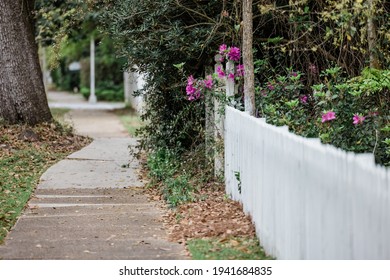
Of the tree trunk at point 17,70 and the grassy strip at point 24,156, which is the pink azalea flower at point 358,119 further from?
the tree trunk at point 17,70

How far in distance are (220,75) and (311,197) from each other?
534cm

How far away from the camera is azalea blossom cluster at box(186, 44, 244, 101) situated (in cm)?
1066

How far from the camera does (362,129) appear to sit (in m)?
8.48

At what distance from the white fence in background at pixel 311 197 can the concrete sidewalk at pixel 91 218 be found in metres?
1.05

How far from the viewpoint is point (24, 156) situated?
14219 millimetres

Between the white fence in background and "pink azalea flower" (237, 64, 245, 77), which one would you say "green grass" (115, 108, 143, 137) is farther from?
the white fence in background

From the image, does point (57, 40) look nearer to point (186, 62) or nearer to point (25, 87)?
point (25, 87)

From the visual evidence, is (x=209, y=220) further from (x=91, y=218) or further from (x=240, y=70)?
(x=240, y=70)

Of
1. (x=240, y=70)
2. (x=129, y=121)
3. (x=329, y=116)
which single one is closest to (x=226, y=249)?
(x=329, y=116)

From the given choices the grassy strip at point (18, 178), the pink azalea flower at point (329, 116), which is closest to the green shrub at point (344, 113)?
the pink azalea flower at point (329, 116)

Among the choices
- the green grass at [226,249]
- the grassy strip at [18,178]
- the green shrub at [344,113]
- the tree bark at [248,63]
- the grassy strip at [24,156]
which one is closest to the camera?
the green grass at [226,249]

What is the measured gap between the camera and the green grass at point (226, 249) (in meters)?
7.08

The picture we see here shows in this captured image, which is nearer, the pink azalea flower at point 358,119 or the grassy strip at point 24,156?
the pink azalea flower at point 358,119
